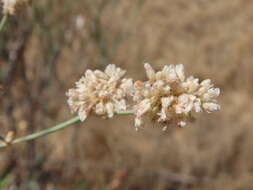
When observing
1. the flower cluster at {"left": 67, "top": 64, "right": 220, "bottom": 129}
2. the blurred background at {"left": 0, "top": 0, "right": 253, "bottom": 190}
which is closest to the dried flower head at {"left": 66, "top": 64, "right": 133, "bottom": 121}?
the flower cluster at {"left": 67, "top": 64, "right": 220, "bottom": 129}

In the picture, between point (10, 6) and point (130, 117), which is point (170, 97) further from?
point (130, 117)

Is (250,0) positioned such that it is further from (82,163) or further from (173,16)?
(82,163)

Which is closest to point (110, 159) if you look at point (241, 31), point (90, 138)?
point (90, 138)

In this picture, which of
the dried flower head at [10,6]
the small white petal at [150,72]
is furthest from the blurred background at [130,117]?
the small white petal at [150,72]

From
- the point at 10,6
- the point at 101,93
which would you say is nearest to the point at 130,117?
the point at 10,6

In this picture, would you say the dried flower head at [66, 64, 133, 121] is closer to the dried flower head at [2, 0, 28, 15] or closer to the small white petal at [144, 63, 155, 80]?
the small white petal at [144, 63, 155, 80]

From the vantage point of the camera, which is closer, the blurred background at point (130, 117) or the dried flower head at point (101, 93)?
the dried flower head at point (101, 93)

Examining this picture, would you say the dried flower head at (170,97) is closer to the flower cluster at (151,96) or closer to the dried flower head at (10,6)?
the flower cluster at (151,96)
